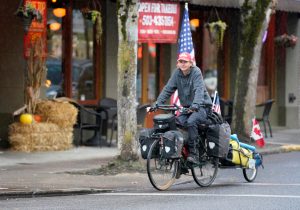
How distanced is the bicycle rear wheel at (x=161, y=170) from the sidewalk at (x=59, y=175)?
47 centimetres

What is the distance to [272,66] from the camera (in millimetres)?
23594

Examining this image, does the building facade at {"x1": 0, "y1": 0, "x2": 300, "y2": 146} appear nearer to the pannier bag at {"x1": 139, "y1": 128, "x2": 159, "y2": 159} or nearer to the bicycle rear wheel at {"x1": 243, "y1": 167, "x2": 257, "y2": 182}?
the bicycle rear wheel at {"x1": 243, "y1": 167, "x2": 257, "y2": 182}

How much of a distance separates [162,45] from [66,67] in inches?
132

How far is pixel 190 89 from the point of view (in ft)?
36.6

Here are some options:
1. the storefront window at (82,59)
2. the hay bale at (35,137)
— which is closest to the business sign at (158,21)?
the storefront window at (82,59)

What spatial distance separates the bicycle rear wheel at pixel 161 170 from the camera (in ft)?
35.3

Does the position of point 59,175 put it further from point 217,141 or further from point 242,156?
point 242,156

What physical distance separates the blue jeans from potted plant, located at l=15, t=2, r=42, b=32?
548cm

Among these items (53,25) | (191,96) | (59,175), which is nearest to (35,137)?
(53,25)

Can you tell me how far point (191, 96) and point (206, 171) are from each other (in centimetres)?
142

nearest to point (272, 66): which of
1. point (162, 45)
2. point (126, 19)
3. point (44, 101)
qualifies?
point (162, 45)

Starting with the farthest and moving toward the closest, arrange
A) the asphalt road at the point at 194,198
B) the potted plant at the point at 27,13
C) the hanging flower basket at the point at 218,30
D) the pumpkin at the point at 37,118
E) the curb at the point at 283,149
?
1. the hanging flower basket at the point at 218,30
2. the curb at the point at 283,149
3. the pumpkin at the point at 37,118
4. the potted plant at the point at 27,13
5. the asphalt road at the point at 194,198

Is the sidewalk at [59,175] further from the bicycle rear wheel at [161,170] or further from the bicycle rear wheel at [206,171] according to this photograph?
the bicycle rear wheel at [206,171]

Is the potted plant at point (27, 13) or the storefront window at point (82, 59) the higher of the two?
the potted plant at point (27, 13)
